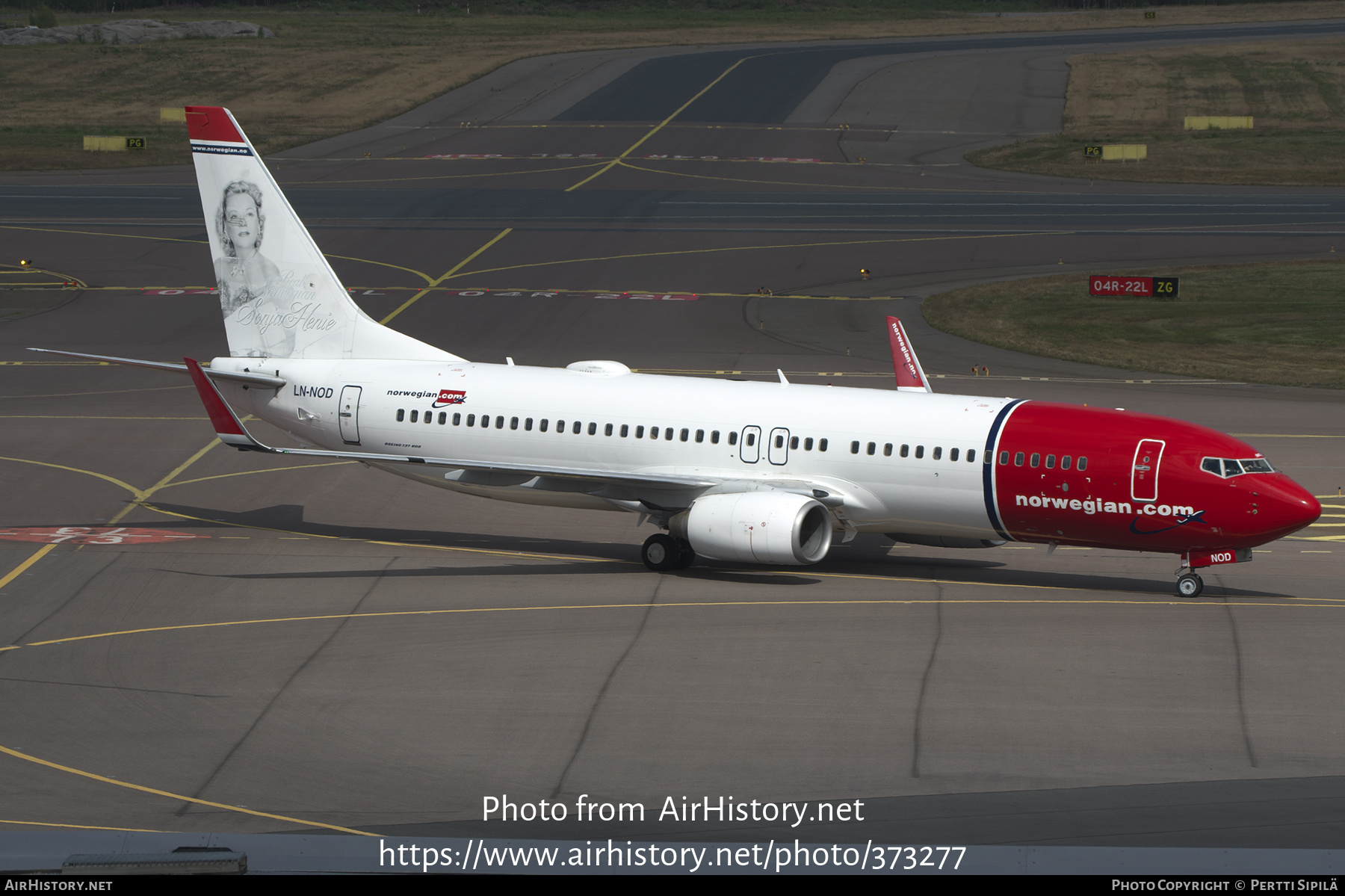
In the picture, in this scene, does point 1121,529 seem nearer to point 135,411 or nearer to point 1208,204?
point 135,411

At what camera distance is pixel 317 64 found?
152125 millimetres

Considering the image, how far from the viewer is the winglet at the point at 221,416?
35562mm

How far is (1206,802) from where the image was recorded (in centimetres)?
2209

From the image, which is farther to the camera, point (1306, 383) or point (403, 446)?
point (1306, 383)

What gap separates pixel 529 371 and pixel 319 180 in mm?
67659

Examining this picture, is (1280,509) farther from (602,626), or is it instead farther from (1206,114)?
(1206,114)

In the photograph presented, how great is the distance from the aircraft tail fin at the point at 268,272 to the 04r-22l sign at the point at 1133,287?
40698 mm

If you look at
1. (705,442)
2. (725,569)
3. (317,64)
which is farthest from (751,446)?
(317,64)

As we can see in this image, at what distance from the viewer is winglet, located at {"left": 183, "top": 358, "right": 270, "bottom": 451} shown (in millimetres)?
35562

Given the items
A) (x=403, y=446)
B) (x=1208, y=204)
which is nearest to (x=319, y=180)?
(x=1208, y=204)

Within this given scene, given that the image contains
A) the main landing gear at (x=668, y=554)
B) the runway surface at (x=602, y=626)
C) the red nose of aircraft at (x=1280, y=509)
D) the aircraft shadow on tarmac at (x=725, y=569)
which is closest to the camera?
the runway surface at (x=602, y=626)

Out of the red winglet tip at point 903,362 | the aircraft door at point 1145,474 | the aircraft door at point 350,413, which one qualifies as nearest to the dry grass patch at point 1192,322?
the red winglet tip at point 903,362

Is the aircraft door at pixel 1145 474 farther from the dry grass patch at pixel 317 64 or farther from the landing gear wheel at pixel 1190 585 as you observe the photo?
the dry grass patch at pixel 317 64

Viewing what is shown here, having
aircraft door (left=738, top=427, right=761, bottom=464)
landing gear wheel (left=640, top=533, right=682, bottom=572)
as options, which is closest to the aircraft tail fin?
landing gear wheel (left=640, top=533, right=682, bottom=572)
